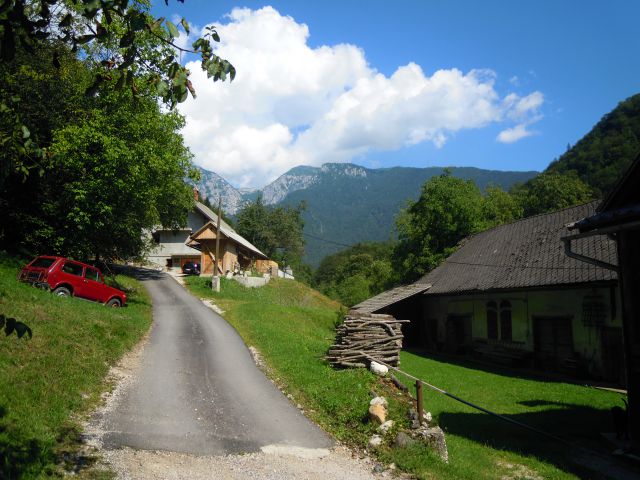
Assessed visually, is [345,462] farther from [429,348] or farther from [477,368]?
[429,348]

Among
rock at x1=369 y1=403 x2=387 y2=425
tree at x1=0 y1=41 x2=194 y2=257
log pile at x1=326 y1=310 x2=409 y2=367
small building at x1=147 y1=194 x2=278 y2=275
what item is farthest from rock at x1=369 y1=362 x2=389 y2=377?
small building at x1=147 y1=194 x2=278 y2=275

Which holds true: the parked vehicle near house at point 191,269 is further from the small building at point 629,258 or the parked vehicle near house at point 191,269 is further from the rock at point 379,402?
the small building at point 629,258

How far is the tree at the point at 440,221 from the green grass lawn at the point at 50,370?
23.4m

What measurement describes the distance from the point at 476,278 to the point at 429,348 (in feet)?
21.8

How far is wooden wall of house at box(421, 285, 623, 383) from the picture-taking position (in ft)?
53.2

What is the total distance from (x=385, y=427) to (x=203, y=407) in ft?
13.4

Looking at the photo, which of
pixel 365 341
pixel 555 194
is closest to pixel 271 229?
pixel 555 194

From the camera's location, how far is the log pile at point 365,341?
14312 millimetres

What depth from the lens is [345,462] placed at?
26.4 ft

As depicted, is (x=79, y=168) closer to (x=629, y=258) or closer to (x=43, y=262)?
(x=43, y=262)

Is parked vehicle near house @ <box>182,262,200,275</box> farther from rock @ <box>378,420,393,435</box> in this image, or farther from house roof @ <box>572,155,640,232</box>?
house roof @ <box>572,155,640,232</box>

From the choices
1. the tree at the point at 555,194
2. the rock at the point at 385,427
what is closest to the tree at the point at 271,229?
the tree at the point at 555,194

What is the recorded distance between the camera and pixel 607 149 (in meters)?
64.7

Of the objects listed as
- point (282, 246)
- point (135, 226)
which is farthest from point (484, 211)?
point (282, 246)
